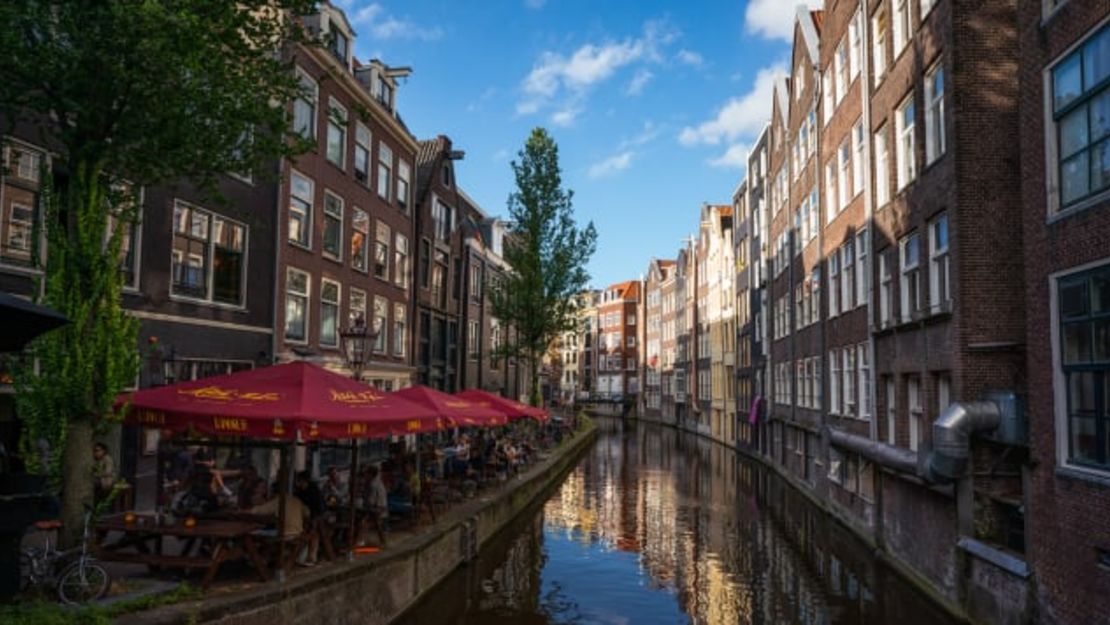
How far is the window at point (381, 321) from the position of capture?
29.7 meters

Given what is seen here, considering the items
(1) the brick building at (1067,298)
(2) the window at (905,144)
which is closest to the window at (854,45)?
(2) the window at (905,144)

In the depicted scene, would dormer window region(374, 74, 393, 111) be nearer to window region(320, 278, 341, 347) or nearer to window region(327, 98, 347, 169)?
window region(327, 98, 347, 169)

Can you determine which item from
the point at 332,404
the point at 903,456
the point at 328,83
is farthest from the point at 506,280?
the point at 332,404

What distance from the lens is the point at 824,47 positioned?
88.1ft

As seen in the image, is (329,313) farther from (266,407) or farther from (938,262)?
(938,262)

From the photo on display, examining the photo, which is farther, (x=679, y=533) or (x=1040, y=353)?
(x=679, y=533)

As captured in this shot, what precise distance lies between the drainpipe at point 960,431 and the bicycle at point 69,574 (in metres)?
12.7

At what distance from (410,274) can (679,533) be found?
1754cm

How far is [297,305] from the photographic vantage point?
23734mm

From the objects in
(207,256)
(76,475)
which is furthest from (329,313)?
(76,475)

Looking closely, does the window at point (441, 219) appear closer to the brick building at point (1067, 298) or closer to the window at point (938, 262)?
the window at point (938, 262)

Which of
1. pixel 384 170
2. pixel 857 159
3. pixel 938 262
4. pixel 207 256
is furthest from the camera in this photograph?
pixel 384 170

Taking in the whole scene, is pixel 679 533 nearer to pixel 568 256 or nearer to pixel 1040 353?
pixel 1040 353

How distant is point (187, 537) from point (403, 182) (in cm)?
2453
